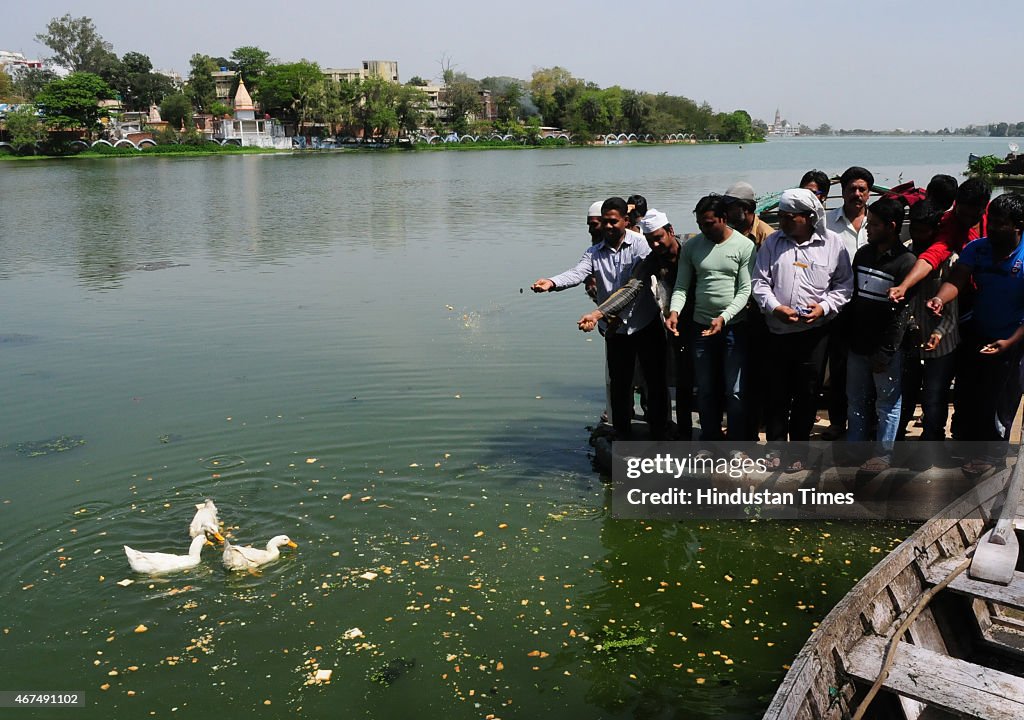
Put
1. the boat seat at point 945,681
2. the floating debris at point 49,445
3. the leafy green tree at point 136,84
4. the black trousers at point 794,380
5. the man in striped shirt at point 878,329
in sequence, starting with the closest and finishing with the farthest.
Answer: the boat seat at point 945,681 → the man in striped shirt at point 878,329 → the black trousers at point 794,380 → the floating debris at point 49,445 → the leafy green tree at point 136,84

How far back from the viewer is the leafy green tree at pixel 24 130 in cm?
8289

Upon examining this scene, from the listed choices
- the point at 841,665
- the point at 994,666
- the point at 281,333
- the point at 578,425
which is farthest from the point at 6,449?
the point at 994,666

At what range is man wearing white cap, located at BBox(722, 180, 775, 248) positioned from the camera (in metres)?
6.50

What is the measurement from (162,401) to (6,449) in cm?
171

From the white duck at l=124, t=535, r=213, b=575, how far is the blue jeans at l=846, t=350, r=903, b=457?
4.69 meters

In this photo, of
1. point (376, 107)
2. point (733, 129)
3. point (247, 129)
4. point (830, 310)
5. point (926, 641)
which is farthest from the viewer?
point (733, 129)

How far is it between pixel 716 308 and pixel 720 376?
59cm

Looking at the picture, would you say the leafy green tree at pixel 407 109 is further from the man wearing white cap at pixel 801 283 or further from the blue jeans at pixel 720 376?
the man wearing white cap at pixel 801 283

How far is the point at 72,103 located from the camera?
8744 cm

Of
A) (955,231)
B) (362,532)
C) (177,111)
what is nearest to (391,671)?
(362,532)

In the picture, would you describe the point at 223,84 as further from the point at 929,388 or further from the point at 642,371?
the point at 929,388

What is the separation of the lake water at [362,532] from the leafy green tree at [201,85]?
355 feet

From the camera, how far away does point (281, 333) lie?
1277 cm

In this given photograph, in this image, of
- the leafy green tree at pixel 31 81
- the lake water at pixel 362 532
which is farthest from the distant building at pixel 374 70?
the lake water at pixel 362 532
